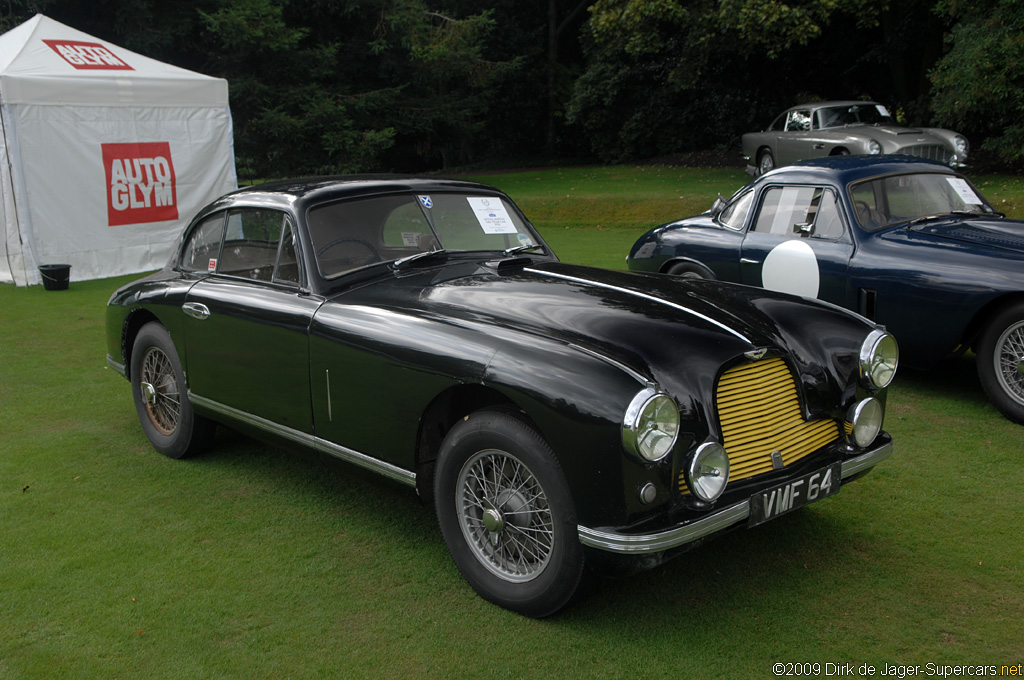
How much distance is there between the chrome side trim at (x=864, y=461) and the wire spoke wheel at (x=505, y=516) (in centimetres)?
126

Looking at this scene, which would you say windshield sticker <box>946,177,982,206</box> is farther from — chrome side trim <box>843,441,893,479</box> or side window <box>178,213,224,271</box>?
side window <box>178,213,224,271</box>

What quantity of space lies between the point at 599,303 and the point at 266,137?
21.1 meters

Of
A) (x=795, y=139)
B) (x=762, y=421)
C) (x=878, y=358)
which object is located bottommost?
(x=762, y=421)

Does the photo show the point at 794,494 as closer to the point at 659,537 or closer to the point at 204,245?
the point at 659,537

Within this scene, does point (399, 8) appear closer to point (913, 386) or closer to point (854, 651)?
point (913, 386)

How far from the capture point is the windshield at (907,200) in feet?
19.7

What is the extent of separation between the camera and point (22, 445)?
16.6ft

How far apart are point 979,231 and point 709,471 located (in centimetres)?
379

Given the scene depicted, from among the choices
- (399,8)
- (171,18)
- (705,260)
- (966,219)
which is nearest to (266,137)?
(171,18)

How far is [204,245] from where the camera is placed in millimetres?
4891

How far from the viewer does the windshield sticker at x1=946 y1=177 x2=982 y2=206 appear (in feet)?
20.3

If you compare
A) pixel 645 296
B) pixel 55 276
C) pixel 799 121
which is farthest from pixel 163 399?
pixel 799 121

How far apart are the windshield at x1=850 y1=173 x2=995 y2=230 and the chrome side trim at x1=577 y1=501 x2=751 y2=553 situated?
383 centimetres

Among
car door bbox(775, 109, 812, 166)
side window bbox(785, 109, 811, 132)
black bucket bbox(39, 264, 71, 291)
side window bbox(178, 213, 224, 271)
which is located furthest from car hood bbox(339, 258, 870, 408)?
side window bbox(785, 109, 811, 132)
